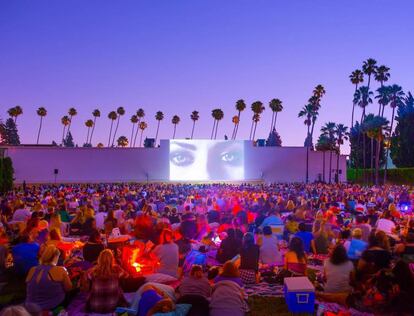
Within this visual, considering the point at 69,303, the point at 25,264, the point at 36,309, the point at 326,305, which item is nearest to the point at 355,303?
the point at 326,305

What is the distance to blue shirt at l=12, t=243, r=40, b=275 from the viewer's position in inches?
330

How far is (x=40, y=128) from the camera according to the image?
8462cm

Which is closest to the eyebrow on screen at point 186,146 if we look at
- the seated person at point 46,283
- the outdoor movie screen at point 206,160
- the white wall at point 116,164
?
the outdoor movie screen at point 206,160

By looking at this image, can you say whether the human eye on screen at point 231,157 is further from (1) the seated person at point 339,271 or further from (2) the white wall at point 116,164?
(1) the seated person at point 339,271

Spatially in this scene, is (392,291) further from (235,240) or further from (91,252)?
(91,252)

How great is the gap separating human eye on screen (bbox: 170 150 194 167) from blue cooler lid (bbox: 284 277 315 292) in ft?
130

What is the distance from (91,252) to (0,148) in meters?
41.7

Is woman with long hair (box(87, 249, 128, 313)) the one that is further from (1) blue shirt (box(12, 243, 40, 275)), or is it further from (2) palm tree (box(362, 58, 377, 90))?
(2) palm tree (box(362, 58, 377, 90))

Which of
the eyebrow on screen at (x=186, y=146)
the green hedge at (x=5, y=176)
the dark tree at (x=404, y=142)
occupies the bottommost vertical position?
the green hedge at (x=5, y=176)

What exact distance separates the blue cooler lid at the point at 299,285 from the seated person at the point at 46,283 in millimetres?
3168

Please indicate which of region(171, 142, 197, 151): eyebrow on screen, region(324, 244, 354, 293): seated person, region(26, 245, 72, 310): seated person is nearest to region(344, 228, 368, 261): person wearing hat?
region(324, 244, 354, 293): seated person

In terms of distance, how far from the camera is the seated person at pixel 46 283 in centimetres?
613

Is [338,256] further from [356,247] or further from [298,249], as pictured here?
[356,247]

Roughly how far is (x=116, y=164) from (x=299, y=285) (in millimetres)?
43945
